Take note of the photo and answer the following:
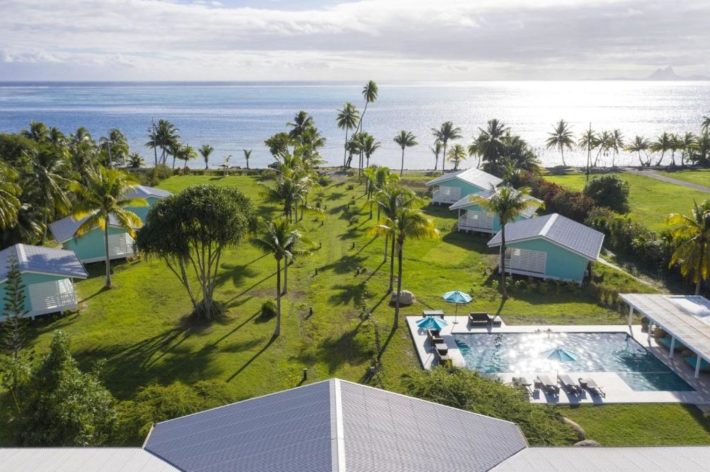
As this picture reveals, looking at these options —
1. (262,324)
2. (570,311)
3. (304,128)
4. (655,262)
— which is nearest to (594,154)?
(304,128)

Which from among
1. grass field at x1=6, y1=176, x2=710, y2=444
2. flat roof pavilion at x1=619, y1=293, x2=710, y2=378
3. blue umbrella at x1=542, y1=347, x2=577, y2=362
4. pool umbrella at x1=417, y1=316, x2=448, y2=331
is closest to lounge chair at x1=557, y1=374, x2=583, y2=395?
blue umbrella at x1=542, y1=347, x2=577, y2=362

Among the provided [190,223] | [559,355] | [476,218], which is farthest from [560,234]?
[190,223]

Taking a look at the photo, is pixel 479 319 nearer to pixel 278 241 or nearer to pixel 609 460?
pixel 278 241

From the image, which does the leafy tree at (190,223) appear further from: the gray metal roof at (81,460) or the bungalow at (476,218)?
the bungalow at (476,218)

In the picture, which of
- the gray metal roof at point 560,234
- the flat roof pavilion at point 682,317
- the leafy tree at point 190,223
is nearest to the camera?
the flat roof pavilion at point 682,317

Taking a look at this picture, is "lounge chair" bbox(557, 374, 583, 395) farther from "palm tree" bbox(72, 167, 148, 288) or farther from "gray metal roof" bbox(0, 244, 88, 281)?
"gray metal roof" bbox(0, 244, 88, 281)

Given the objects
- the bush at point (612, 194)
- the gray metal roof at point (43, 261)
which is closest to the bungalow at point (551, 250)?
the bush at point (612, 194)
